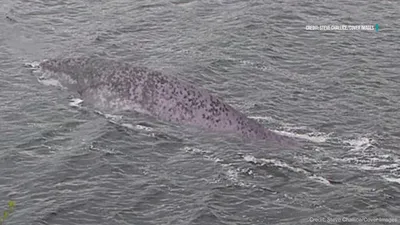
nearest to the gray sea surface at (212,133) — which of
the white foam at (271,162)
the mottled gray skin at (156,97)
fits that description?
the white foam at (271,162)

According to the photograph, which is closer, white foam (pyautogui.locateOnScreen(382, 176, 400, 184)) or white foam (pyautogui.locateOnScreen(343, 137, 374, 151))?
A: white foam (pyautogui.locateOnScreen(382, 176, 400, 184))

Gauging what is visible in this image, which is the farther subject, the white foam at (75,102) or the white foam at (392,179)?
the white foam at (75,102)

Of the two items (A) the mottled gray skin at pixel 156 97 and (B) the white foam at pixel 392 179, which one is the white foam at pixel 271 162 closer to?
(A) the mottled gray skin at pixel 156 97

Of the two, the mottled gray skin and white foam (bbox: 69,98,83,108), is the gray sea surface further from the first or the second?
the mottled gray skin

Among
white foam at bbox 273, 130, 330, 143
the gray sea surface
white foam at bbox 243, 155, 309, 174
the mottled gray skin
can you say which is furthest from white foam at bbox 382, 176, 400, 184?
the mottled gray skin

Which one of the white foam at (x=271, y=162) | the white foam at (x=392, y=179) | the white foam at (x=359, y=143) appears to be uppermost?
the white foam at (x=271, y=162)

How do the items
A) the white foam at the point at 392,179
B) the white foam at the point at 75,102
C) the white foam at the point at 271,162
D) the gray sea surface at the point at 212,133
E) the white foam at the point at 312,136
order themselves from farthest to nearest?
the white foam at the point at 75,102 < the white foam at the point at 312,136 < the white foam at the point at 271,162 < the white foam at the point at 392,179 < the gray sea surface at the point at 212,133
